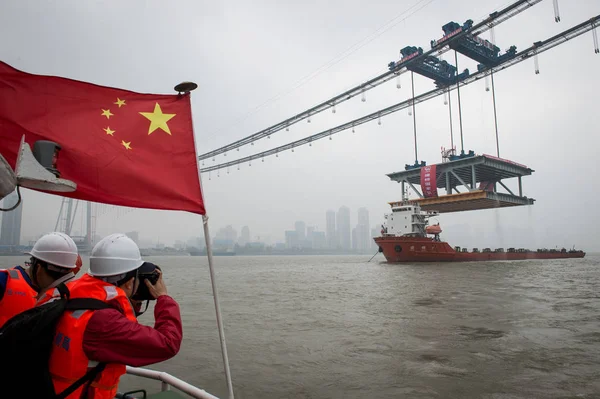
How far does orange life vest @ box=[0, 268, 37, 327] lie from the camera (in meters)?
2.25

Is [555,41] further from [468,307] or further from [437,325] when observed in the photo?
[437,325]

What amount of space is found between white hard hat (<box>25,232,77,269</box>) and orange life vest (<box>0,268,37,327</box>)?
21 centimetres

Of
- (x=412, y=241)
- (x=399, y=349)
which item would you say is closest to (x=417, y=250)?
(x=412, y=241)

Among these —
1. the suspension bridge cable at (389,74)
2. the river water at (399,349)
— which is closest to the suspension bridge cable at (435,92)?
the suspension bridge cable at (389,74)

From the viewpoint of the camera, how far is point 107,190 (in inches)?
90.8

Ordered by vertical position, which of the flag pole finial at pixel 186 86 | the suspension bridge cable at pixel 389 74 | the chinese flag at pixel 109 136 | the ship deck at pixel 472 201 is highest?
the suspension bridge cable at pixel 389 74

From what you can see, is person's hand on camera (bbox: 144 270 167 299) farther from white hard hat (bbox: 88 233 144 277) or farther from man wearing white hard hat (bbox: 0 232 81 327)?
man wearing white hard hat (bbox: 0 232 81 327)

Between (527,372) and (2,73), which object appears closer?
(2,73)

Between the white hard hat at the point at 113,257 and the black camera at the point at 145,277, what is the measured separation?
6cm

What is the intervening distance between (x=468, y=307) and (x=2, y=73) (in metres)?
11.4

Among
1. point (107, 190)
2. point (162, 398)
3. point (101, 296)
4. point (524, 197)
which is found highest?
point (524, 197)

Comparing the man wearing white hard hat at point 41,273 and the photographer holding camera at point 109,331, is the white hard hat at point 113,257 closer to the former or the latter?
the photographer holding camera at point 109,331

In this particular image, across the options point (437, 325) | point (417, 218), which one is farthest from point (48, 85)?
point (417, 218)

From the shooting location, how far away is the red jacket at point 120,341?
141 cm
